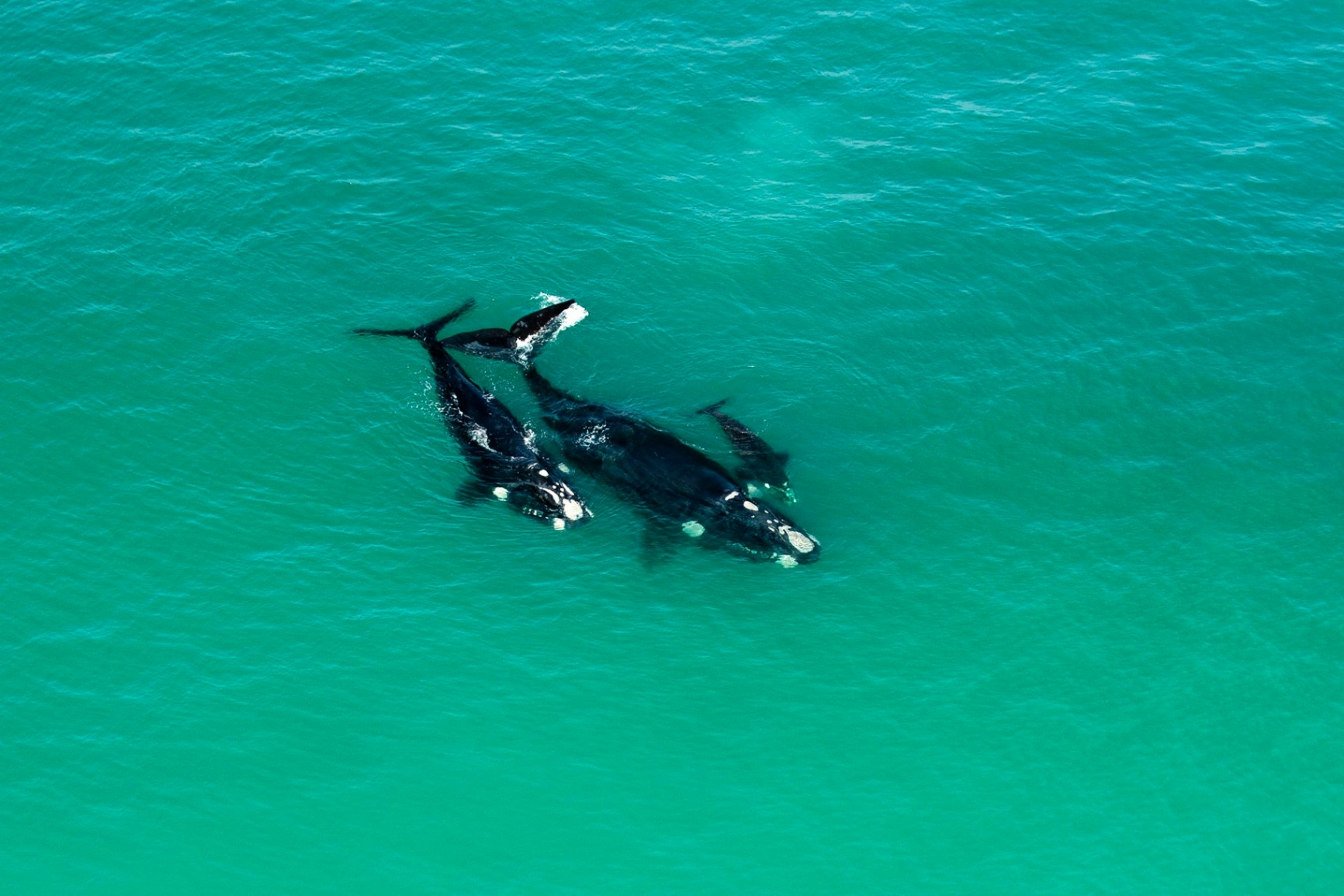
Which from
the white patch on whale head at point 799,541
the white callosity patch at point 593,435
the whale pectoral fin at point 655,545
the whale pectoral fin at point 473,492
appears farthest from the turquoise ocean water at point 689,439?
the white callosity patch at point 593,435

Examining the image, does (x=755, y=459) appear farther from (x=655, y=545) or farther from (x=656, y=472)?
(x=655, y=545)

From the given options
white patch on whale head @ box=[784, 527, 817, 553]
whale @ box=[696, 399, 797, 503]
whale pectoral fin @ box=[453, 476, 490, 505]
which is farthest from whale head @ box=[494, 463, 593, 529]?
white patch on whale head @ box=[784, 527, 817, 553]

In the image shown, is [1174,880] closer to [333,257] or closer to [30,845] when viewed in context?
[30,845]

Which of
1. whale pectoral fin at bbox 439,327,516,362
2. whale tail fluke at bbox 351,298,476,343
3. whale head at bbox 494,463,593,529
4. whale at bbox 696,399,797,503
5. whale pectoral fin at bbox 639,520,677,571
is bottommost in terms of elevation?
whale pectoral fin at bbox 639,520,677,571

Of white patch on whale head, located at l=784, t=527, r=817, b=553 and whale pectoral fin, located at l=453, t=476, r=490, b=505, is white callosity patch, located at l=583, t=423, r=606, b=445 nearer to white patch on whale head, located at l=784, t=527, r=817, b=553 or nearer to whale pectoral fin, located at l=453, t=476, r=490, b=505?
whale pectoral fin, located at l=453, t=476, r=490, b=505

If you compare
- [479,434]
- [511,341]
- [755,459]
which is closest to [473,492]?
[479,434]

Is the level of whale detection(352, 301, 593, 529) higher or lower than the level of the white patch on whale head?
higher
